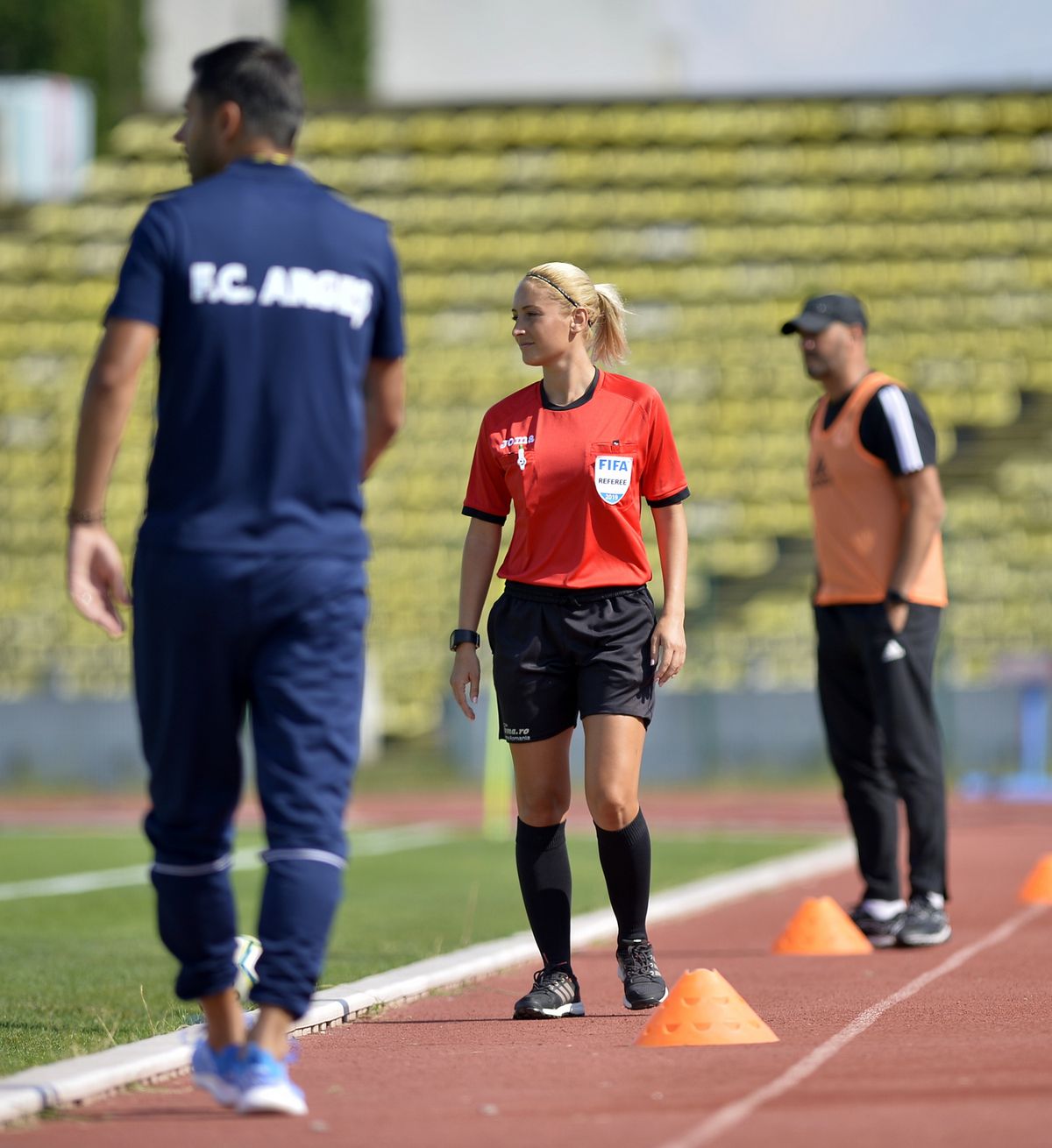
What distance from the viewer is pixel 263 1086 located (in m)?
4.35

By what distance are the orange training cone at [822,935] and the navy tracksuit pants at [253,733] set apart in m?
3.85

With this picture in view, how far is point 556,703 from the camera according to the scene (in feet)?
20.1

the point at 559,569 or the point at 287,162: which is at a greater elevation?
the point at 287,162

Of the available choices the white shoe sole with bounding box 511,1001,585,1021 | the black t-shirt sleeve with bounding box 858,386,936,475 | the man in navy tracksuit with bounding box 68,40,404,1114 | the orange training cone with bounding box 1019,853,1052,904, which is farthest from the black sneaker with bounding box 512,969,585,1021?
the orange training cone with bounding box 1019,853,1052,904

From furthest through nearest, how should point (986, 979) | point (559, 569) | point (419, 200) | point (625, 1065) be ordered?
point (419, 200)
point (986, 979)
point (559, 569)
point (625, 1065)

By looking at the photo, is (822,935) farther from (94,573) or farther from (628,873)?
(94,573)

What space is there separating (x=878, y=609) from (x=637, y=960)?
94.8 inches

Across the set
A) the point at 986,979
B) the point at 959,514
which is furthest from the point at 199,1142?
the point at 959,514

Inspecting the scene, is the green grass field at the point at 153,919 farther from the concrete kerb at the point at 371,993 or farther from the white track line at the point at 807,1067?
the white track line at the point at 807,1067

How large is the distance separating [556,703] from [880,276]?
75.8 feet

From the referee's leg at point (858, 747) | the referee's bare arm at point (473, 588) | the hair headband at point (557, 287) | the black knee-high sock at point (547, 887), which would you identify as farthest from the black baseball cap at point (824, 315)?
the black knee-high sock at point (547, 887)

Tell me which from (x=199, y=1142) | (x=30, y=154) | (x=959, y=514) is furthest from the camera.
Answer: (x=30, y=154)

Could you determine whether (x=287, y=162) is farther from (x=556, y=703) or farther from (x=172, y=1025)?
(x=172, y=1025)

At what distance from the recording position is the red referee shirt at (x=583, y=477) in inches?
240
